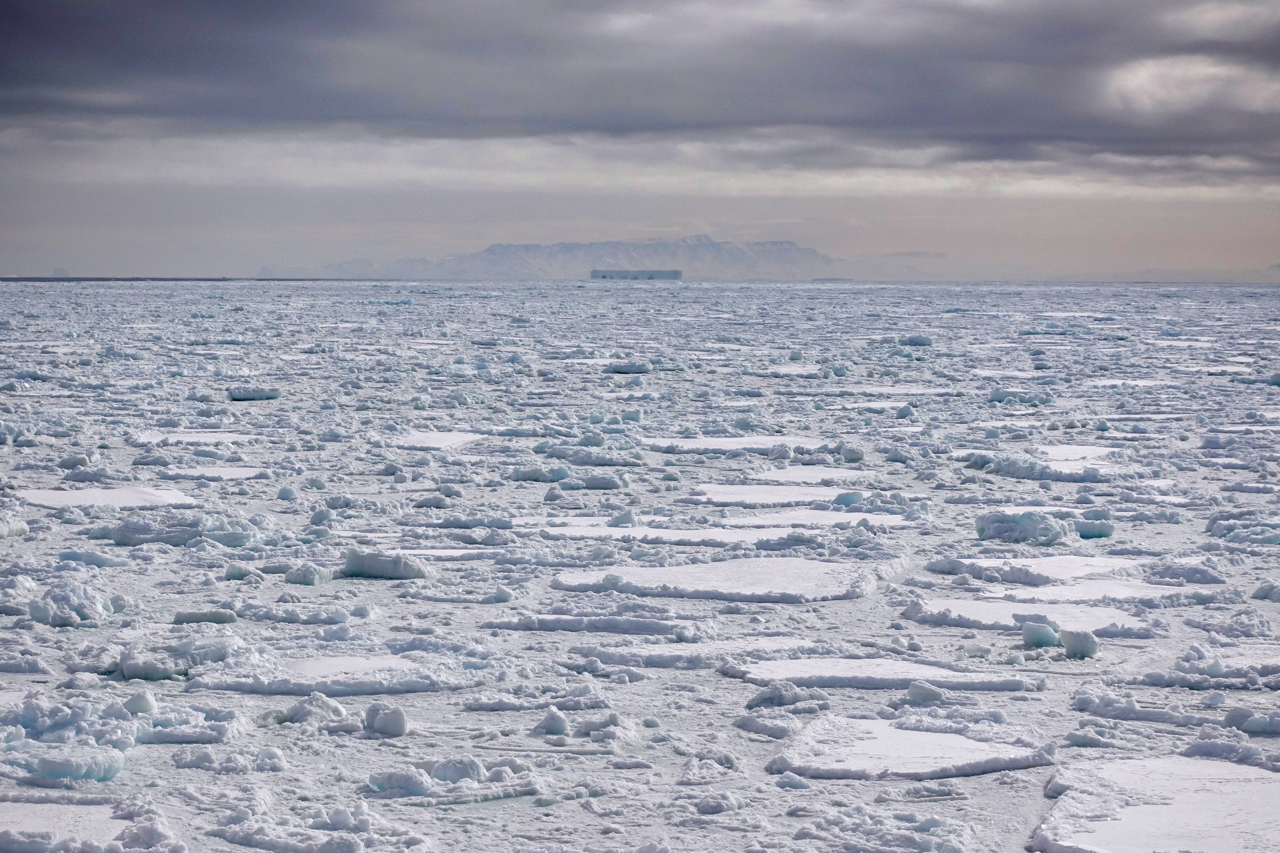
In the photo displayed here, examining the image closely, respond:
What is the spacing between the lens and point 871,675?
354cm

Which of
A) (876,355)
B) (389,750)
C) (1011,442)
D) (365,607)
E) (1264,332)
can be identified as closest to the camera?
(389,750)

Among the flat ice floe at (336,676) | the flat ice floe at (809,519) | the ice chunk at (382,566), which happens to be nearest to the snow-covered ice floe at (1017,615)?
the flat ice floe at (809,519)

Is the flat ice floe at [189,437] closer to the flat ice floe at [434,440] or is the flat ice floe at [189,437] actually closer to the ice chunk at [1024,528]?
the flat ice floe at [434,440]

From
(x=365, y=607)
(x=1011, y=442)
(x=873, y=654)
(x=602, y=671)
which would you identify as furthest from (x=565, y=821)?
(x=1011, y=442)

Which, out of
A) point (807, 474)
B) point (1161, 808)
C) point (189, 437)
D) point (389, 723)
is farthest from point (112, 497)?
point (1161, 808)

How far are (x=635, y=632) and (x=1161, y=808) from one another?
1.77 m

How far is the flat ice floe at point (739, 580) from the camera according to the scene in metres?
4.46

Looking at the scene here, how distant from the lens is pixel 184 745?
3000 mm

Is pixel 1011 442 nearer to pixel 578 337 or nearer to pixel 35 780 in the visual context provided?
pixel 35 780

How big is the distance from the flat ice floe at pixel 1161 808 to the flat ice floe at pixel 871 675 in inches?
22.6

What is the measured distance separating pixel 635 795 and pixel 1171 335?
76.9 ft

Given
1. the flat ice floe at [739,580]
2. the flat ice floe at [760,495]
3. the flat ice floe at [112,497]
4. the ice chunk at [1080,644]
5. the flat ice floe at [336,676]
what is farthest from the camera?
the flat ice floe at [760,495]

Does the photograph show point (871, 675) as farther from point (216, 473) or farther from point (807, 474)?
point (216, 473)

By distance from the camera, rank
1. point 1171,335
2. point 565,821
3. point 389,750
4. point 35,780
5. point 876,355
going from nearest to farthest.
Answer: point 565,821 → point 35,780 → point 389,750 → point 876,355 → point 1171,335
